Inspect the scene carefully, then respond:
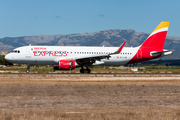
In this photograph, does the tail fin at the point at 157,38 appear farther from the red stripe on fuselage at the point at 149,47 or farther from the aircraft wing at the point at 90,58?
the aircraft wing at the point at 90,58

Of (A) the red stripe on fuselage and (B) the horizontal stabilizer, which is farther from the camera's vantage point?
(A) the red stripe on fuselage

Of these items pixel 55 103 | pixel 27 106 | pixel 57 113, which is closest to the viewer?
pixel 57 113

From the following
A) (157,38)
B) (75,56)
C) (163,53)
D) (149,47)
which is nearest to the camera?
(75,56)

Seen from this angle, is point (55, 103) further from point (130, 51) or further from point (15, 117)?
point (130, 51)

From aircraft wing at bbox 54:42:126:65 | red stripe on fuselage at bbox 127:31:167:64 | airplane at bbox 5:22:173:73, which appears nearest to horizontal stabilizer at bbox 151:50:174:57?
airplane at bbox 5:22:173:73

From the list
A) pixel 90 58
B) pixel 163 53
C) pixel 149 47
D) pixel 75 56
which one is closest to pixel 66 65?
pixel 75 56

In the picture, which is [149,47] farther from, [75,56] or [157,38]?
[75,56]

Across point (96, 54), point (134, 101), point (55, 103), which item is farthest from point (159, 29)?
point (55, 103)

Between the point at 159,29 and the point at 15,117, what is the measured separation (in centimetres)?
3474

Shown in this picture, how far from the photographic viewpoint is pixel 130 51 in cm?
3912

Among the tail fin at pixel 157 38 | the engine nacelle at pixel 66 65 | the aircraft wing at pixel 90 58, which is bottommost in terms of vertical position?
the engine nacelle at pixel 66 65

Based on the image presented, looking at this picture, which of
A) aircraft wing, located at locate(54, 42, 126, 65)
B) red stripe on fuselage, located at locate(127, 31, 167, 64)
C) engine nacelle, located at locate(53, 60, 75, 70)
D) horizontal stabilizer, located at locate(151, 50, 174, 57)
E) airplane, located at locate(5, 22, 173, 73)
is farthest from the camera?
red stripe on fuselage, located at locate(127, 31, 167, 64)

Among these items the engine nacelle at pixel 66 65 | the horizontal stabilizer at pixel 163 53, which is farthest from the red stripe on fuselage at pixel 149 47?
the engine nacelle at pixel 66 65

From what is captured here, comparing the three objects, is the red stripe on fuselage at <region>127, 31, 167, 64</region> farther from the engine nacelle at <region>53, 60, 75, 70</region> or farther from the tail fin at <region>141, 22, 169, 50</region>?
the engine nacelle at <region>53, 60, 75, 70</region>
